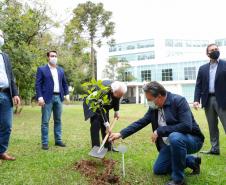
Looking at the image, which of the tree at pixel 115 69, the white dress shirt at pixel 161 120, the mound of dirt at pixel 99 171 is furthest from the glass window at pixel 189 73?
Result: the white dress shirt at pixel 161 120

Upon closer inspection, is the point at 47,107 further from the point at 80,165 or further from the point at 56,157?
the point at 80,165

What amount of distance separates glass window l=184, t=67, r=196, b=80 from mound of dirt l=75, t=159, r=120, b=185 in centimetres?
5679

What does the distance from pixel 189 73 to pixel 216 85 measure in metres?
56.0

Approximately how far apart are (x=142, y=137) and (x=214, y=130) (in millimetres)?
2654

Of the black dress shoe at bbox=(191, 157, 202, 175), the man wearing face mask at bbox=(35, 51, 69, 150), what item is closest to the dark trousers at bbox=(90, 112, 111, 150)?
the man wearing face mask at bbox=(35, 51, 69, 150)

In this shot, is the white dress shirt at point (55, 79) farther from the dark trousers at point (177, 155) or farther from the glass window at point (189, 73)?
the glass window at point (189, 73)

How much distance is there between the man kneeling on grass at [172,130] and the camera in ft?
13.4

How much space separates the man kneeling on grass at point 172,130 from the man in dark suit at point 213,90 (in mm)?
1723

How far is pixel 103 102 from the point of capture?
17.2 ft

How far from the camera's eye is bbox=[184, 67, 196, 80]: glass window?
196 feet

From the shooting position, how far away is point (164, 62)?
208 ft

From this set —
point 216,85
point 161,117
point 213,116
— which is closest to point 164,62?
point 213,116

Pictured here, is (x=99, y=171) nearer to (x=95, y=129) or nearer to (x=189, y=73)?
(x=95, y=129)

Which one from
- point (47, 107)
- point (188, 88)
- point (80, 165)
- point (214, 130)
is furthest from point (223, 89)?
point (188, 88)
